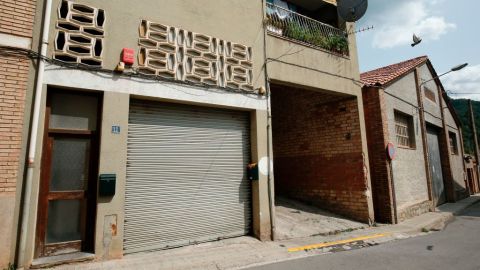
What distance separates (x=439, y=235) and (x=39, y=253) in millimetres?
9585

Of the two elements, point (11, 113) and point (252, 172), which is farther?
point (252, 172)

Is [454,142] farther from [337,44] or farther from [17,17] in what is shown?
[17,17]

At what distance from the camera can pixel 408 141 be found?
13.6 meters

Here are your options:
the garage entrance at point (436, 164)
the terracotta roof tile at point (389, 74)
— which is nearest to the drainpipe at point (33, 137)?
the terracotta roof tile at point (389, 74)

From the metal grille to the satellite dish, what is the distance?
15.0ft

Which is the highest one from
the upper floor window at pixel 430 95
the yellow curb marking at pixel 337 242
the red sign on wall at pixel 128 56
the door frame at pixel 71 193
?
the upper floor window at pixel 430 95

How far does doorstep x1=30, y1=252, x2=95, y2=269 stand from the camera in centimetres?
512

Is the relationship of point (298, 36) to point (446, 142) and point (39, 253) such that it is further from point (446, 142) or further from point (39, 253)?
point (446, 142)

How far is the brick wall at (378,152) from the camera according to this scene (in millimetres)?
10633

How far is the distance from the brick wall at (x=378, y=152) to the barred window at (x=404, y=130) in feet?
6.23

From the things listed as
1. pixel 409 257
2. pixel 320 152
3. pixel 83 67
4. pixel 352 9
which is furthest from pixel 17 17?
pixel 352 9

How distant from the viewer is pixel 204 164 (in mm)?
7398

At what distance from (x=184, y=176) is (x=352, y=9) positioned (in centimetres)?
779

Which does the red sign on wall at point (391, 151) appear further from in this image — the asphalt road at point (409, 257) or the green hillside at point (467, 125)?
the green hillside at point (467, 125)
